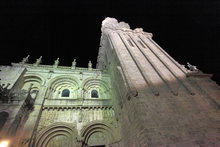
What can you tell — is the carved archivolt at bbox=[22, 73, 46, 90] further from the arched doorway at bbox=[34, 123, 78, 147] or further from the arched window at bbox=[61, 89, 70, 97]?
the arched doorway at bbox=[34, 123, 78, 147]

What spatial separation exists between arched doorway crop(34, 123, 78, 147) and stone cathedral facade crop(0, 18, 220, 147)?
2.2 inches

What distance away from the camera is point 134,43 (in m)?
18.2

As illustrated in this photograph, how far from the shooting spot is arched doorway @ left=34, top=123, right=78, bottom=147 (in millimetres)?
11023

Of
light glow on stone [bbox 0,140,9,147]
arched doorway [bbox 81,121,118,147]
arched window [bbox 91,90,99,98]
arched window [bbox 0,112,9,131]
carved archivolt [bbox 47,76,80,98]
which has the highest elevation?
carved archivolt [bbox 47,76,80,98]

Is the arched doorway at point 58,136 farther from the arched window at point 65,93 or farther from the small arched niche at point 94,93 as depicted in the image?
the small arched niche at point 94,93

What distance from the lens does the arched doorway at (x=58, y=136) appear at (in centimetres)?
1102

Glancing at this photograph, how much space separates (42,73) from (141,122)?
44.5ft

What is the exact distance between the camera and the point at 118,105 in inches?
508

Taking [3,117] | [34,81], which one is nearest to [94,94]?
[34,81]

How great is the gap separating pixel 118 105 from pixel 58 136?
5.82 m

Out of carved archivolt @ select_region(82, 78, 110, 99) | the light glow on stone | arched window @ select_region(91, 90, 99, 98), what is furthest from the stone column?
arched window @ select_region(91, 90, 99, 98)

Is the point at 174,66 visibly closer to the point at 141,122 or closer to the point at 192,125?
the point at 192,125

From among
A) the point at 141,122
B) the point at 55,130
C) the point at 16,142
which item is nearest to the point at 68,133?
the point at 55,130

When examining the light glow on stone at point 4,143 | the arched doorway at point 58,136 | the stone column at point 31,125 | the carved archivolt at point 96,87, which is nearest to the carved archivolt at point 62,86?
the carved archivolt at point 96,87
